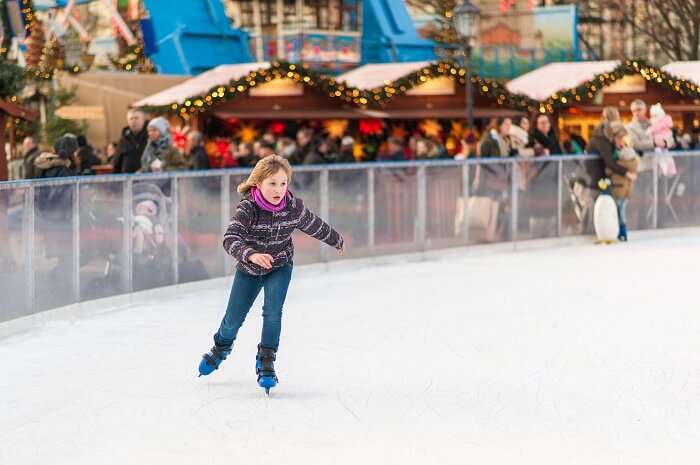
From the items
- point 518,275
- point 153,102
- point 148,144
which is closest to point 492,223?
point 518,275

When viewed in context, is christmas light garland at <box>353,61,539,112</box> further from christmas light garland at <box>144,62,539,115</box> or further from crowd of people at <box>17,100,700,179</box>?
crowd of people at <box>17,100,700,179</box>

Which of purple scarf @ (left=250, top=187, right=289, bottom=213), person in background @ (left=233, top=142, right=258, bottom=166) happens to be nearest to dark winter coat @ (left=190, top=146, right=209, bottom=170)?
person in background @ (left=233, top=142, right=258, bottom=166)

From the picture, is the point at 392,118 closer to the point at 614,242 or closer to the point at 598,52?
the point at 614,242

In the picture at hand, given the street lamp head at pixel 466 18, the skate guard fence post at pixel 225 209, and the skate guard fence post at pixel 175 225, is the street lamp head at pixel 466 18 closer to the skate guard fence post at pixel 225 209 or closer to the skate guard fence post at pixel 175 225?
the skate guard fence post at pixel 225 209

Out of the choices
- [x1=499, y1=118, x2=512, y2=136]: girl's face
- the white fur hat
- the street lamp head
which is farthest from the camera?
the street lamp head

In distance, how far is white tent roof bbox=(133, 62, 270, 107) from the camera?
84.1ft

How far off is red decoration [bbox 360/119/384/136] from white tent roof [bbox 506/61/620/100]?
2387 mm

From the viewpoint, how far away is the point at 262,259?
26.0ft

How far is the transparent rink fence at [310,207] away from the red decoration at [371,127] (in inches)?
334

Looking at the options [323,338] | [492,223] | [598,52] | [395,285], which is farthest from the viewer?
[598,52]

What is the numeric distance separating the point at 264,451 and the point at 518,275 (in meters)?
8.56

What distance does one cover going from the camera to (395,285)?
46.3 feet

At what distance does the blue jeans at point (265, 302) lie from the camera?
830 cm

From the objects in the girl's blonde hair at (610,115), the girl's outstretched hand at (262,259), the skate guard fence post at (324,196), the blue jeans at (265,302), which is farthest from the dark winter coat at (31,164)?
the girl's blonde hair at (610,115)
